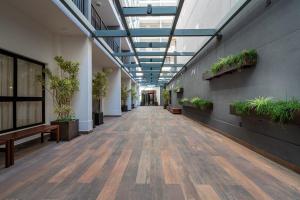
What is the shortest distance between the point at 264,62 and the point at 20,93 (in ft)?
17.2

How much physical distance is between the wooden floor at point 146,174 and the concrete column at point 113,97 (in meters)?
8.16

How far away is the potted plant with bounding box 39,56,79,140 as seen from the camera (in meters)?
5.45

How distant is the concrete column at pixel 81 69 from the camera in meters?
6.47

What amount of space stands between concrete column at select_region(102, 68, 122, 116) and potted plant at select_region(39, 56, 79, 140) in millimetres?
6487

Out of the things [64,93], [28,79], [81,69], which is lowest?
[64,93]

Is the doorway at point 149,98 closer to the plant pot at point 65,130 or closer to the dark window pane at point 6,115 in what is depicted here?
the plant pot at point 65,130

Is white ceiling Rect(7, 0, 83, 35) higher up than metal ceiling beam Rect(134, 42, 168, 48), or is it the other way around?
metal ceiling beam Rect(134, 42, 168, 48)

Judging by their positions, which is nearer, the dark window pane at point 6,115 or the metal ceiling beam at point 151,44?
the dark window pane at point 6,115

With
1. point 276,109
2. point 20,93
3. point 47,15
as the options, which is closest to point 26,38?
point 47,15

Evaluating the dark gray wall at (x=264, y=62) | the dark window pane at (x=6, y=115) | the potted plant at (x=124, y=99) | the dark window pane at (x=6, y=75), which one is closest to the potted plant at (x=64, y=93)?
the dark window pane at (x=6, y=75)

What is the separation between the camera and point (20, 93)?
4988mm

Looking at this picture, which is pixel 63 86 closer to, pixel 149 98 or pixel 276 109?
pixel 276 109

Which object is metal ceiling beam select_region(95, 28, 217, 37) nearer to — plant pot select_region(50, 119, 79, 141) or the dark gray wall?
the dark gray wall

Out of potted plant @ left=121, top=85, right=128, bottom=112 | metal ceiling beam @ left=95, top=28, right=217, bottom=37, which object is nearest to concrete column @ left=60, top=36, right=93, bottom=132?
metal ceiling beam @ left=95, top=28, right=217, bottom=37
